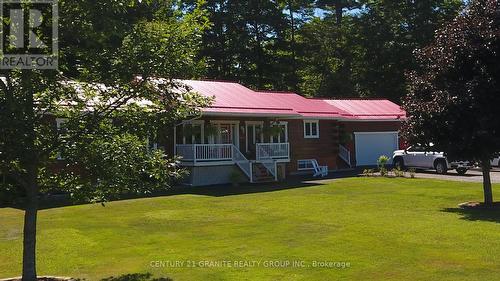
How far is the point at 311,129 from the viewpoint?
3394 cm

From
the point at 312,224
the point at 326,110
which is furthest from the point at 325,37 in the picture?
the point at 312,224

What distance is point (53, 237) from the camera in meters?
11.9

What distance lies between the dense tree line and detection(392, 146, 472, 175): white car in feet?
70.2

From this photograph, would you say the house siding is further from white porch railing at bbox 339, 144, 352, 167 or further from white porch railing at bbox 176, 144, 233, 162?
white porch railing at bbox 176, 144, 233, 162

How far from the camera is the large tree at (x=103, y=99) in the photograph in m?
7.15

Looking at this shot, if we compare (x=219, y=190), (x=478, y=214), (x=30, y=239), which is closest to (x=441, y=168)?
(x=219, y=190)

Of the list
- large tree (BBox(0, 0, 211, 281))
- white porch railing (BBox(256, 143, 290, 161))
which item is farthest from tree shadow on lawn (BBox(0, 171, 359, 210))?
large tree (BBox(0, 0, 211, 281))

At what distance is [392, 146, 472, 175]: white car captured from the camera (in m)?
29.8

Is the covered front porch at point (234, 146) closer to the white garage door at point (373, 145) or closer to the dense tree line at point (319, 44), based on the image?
the white garage door at point (373, 145)

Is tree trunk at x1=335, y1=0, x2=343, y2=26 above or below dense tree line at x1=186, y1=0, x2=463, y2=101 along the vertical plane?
above

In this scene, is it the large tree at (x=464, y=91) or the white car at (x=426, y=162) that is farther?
the white car at (x=426, y=162)

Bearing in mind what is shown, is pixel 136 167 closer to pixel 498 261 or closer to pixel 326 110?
pixel 498 261

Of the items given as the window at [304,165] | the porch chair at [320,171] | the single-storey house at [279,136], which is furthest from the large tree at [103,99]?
the window at [304,165]

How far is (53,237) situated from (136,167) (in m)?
5.12
